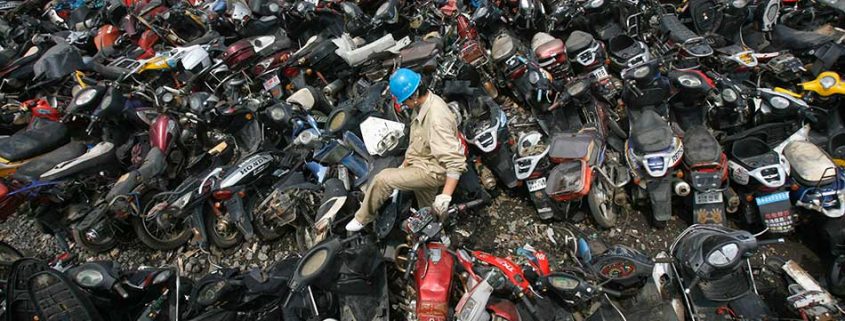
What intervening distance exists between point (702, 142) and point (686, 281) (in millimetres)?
1767

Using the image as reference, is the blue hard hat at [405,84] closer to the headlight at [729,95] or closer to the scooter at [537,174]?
the scooter at [537,174]

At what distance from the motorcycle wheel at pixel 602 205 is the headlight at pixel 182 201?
4839 millimetres

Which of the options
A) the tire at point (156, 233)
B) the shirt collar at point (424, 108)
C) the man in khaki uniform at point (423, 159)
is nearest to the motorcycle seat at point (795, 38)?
the man in khaki uniform at point (423, 159)

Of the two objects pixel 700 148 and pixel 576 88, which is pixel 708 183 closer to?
pixel 700 148

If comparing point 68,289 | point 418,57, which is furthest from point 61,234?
point 418,57

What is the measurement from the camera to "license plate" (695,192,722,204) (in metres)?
5.42

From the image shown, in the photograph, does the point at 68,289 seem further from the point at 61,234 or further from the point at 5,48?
the point at 5,48

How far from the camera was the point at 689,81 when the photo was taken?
20.3 ft

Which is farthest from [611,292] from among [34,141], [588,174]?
[34,141]

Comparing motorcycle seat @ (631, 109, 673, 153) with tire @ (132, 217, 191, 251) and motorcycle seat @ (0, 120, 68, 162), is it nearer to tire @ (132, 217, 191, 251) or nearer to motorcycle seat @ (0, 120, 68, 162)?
tire @ (132, 217, 191, 251)

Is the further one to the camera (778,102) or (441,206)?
(778,102)

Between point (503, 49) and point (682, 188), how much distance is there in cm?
319

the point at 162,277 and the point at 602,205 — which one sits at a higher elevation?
the point at 162,277

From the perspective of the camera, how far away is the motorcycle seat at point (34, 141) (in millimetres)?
7367
